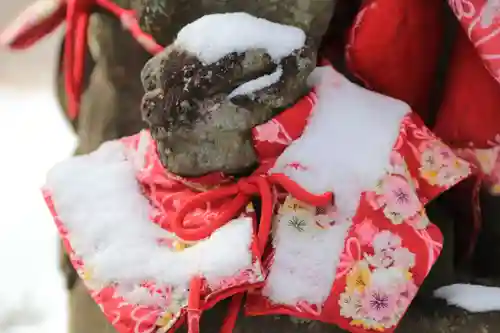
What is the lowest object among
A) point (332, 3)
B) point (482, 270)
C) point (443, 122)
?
point (482, 270)

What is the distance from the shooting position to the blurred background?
0.80 m

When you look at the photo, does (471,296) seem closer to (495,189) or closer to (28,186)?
(495,189)

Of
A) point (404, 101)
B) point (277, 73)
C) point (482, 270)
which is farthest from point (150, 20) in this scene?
point (482, 270)

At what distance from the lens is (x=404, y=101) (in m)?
0.59

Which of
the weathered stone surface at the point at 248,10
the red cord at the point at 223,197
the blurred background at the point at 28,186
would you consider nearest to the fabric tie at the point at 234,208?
the red cord at the point at 223,197

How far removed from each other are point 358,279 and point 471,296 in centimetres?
9

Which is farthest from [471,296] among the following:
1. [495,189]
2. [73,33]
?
[73,33]

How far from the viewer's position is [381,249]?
1.67 ft

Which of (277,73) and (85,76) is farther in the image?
(85,76)

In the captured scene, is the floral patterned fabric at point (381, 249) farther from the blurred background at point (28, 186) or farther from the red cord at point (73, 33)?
the blurred background at point (28, 186)

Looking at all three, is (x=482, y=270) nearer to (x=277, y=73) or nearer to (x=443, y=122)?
(x=443, y=122)

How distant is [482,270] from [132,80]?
31 centimetres

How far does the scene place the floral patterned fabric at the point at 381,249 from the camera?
507 millimetres

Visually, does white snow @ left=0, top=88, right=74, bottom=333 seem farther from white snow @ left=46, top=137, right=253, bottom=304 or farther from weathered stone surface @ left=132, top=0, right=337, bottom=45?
weathered stone surface @ left=132, top=0, right=337, bottom=45
